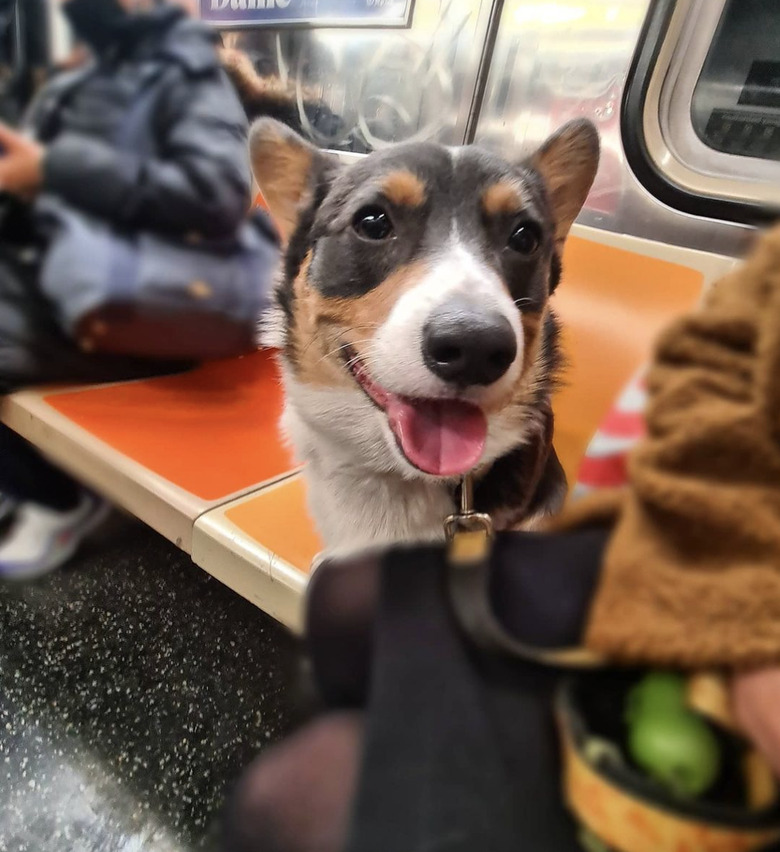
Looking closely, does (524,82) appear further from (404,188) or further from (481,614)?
(481,614)

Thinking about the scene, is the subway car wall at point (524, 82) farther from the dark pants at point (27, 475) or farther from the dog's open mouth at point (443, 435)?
the dark pants at point (27, 475)

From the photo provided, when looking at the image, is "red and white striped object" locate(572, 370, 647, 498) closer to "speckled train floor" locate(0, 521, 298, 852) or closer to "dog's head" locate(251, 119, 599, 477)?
"dog's head" locate(251, 119, 599, 477)

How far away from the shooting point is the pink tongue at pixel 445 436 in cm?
53

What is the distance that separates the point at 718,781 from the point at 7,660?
42.4 inches

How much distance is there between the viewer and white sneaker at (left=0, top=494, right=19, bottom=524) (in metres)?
0.88

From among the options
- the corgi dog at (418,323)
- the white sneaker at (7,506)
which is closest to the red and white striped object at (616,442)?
the corgi dog at (418,323)

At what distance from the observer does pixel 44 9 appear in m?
0.52

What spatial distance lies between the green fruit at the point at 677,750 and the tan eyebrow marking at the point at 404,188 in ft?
1.78

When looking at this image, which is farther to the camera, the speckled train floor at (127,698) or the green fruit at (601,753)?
the speckled train floor at (127,698)

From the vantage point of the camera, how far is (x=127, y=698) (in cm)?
93

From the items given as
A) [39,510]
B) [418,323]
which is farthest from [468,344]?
[39,510]

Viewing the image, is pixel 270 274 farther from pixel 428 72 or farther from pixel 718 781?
pixel 718 781

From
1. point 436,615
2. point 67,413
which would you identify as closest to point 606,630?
point 436,615

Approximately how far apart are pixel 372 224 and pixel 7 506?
66cm
